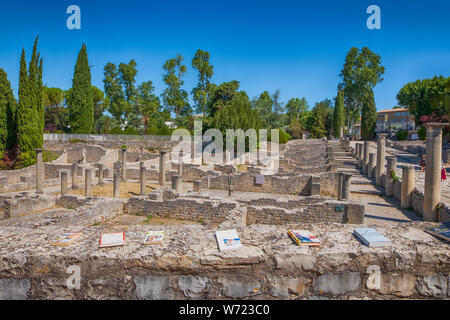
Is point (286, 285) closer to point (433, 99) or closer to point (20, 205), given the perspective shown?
point (20, 205)

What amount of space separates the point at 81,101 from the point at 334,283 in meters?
42.9

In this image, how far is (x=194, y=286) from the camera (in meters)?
2.53

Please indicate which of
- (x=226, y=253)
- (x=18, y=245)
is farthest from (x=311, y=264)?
(x=18, y=245)

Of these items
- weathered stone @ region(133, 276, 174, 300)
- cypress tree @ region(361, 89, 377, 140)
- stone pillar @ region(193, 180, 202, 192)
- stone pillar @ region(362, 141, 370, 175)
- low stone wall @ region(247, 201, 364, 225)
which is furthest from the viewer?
cypress tree @ region(361, 89, 377, 140)

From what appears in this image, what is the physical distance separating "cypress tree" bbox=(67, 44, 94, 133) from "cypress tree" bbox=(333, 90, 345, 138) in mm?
41975

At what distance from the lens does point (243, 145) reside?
3269cm

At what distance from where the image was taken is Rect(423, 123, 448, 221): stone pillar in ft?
30.8

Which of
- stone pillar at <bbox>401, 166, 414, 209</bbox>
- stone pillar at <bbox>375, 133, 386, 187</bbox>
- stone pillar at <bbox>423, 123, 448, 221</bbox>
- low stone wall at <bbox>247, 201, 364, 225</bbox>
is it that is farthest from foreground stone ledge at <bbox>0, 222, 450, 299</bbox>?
stone pillar at <bbox>375, 133, 386, 187</bbox>

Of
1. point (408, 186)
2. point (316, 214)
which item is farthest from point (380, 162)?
point (316, 214)

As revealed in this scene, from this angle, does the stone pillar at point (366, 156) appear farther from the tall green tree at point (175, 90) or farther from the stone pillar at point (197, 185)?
the tall green tree at point (175, 90)

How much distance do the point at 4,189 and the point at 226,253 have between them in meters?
18.7

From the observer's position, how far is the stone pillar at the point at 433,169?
30.8ft

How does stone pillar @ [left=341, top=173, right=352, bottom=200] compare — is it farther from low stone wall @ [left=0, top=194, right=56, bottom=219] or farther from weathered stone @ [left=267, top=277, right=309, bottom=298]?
low stone wall @ [left=0, top=194, right=56, bottom=219]
